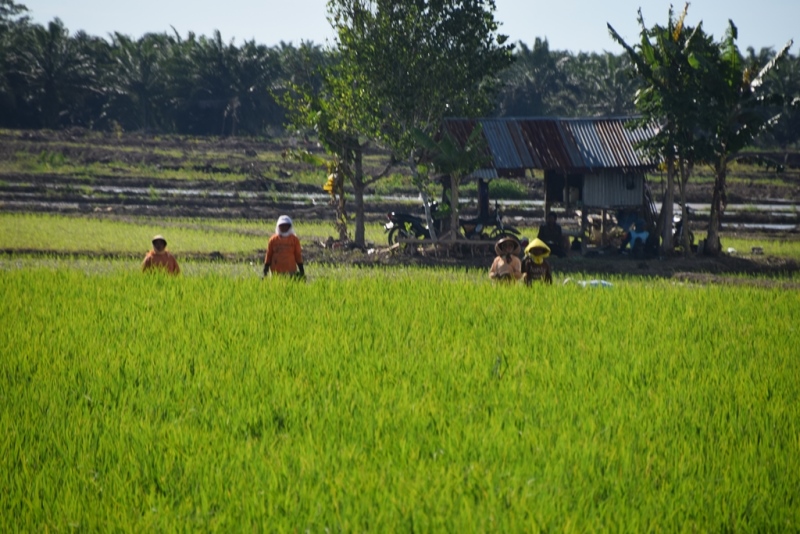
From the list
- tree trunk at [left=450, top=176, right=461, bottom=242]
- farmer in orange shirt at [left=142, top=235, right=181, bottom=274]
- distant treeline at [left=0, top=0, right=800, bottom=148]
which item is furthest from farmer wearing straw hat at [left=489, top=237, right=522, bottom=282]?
distant treeline at [left=0, top=0, right=800, bottom=148]

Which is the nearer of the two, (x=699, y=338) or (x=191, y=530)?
(x=191, y=530)

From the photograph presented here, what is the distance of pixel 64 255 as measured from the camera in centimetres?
1659

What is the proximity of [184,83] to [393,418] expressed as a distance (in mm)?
47058

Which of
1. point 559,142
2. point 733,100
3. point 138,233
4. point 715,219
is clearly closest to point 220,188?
point 138,233

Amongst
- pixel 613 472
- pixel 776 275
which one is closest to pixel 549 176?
pixel 776 275

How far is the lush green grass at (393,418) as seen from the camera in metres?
4.05

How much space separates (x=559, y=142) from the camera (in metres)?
20.3

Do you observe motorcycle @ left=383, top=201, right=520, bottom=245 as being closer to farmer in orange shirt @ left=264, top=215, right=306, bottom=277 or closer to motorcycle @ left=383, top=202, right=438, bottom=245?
motorcycle @ left=383, top=202, right=438, bottom=245

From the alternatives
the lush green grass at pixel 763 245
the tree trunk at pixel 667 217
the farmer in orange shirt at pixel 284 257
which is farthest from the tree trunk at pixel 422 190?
the farmer in orange shirt at pixel 284 257

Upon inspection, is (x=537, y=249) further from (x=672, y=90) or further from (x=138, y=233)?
(x=138, y=233)

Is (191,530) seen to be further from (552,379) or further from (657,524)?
(552,379)

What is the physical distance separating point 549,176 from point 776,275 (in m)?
6.05

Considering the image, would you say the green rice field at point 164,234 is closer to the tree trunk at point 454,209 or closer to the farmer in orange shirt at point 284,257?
the tree trunk at point 454,209

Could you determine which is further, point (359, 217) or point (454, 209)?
point (359, 217)
